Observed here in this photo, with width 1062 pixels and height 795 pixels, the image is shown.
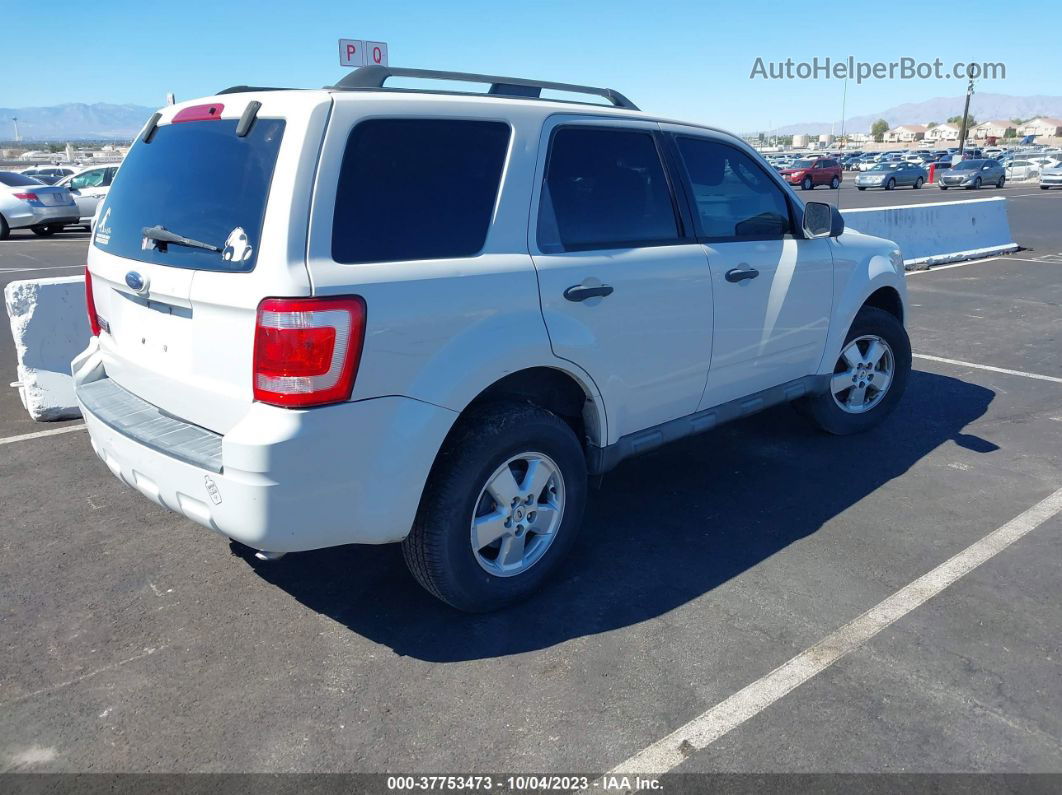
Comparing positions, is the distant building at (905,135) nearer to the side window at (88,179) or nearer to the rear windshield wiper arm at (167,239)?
the side window at (88,179)

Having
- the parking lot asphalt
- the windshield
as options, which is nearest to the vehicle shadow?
the parking lot asphalt

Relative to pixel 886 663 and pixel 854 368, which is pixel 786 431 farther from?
pixel 886 663

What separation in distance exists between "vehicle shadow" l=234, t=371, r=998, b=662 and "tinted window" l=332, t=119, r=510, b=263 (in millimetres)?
1492

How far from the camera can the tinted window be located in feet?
9.57

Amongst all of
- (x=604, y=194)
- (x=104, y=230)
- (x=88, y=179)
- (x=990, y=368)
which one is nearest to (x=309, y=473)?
(x=104, y=230)

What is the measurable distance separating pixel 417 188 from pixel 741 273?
1.89 m

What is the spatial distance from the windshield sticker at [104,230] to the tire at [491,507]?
5.82ft

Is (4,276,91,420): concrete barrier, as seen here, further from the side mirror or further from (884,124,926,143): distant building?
(884,124,926,143): distant building

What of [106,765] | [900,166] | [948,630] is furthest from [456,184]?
[900,166]

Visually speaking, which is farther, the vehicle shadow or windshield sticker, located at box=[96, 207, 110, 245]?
windshield sticker, located at box=[96, 207, 110, 245]

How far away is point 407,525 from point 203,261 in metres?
1.18

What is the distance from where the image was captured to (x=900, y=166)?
42.8 meters

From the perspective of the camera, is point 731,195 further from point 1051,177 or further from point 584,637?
point 1051,177

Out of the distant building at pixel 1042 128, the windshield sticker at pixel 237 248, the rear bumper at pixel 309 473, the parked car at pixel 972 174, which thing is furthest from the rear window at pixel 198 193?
the distant building at pixel 1042 128
